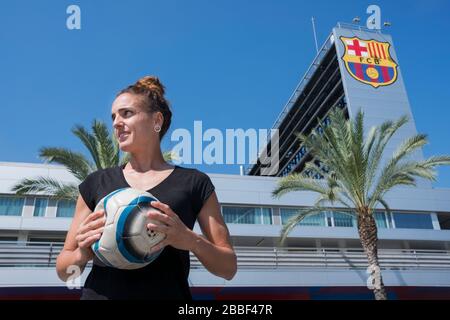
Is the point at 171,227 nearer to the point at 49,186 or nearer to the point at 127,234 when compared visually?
the point at 127,234

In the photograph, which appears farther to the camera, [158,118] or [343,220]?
[343,220]

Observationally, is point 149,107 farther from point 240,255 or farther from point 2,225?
point 2,225

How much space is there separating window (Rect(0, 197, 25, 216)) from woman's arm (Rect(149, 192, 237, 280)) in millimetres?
26533

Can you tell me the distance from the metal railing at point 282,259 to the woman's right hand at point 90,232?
50.4 feet

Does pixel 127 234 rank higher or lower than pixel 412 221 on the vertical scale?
lower

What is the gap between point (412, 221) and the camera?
3131 cm

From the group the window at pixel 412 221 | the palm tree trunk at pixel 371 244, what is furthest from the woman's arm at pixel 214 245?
the window at pixel 412 221

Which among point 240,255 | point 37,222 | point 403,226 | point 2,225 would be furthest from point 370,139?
point 2,225

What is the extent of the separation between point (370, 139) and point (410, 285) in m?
8.27

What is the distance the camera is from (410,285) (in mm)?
18938

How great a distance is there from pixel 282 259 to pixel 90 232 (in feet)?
59.2

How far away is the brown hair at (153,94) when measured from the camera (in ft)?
6.65

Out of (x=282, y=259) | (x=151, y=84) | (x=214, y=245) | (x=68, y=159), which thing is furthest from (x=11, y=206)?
(x=214, y=245)

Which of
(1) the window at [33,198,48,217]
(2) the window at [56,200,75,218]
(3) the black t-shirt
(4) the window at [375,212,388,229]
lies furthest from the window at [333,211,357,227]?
(3) the black t-shirt
